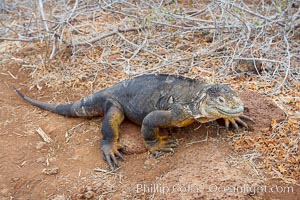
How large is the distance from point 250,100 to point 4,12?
713 cm

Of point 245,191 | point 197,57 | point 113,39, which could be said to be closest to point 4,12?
point 113,39

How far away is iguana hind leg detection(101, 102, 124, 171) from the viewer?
5.12 meters

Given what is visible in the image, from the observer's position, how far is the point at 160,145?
5066 millimetres

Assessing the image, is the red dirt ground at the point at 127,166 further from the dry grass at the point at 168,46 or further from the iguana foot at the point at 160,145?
the dry grass at the point at 168,46

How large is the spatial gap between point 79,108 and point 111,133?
33.6 inches

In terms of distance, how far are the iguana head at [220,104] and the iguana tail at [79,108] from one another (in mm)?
1701

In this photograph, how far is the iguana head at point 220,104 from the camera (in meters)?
4.57

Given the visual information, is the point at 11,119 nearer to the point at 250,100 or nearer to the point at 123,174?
the point at 123,174

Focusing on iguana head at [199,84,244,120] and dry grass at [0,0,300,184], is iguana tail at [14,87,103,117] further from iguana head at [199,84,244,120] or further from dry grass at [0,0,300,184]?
iguana head at [199,84,244,120]

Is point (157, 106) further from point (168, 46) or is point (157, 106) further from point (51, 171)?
point (168, 46)

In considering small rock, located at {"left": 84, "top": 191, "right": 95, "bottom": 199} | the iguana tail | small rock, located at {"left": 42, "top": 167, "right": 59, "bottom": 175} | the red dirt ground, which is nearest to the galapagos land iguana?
the iguana tail

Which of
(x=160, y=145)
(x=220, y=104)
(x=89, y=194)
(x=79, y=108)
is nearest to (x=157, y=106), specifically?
(x=160, y=145)

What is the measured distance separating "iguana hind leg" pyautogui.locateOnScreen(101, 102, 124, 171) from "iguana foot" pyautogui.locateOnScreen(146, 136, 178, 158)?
41cm

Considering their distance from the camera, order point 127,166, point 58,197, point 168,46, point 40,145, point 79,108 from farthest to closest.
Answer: point 168,46, point 79,108, point 40,145, point 127,166, point 58,197
